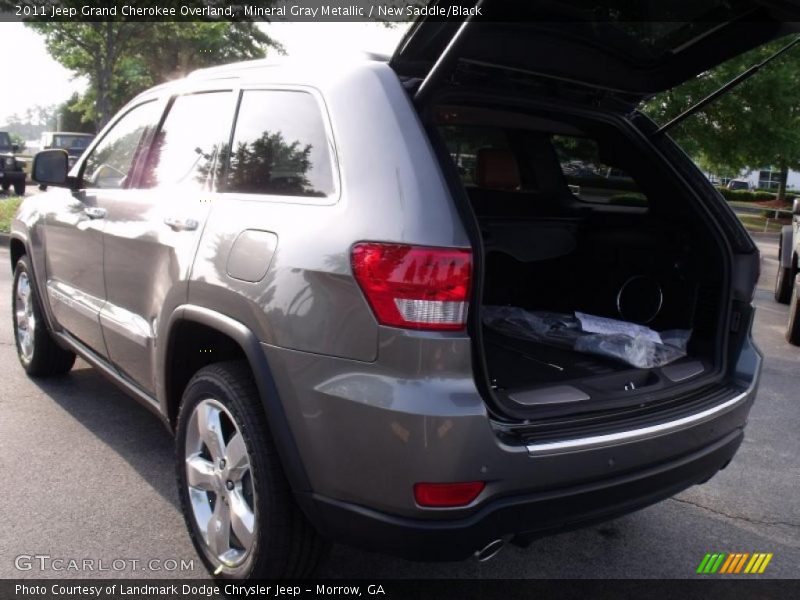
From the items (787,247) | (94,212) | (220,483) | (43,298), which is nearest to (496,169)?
(94,212)

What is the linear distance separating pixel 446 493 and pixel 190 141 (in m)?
1.91

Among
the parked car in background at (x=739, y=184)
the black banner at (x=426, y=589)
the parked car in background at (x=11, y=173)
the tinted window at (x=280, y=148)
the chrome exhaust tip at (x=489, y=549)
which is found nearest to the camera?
the chrome exhaust tip at (x=489, y=549)

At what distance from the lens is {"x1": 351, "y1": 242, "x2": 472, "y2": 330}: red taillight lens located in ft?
6.93

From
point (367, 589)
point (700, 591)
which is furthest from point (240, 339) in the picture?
point (700, 591)

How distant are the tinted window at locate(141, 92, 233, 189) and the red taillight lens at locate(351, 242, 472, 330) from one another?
3.64 ft

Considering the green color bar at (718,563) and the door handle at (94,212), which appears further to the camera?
the door handle at (94,212)

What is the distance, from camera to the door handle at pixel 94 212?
11.9ft

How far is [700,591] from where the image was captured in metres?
2.89

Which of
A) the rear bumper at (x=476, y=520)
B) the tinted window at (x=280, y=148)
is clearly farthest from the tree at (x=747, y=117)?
the rear bumper at (x=476, y=520)

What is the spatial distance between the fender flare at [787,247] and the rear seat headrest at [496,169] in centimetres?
638

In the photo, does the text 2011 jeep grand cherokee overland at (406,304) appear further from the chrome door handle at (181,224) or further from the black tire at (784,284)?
the black tire at (784,284)

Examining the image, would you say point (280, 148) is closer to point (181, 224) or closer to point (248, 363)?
point (181, 224)

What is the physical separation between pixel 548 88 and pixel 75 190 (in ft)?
8.51

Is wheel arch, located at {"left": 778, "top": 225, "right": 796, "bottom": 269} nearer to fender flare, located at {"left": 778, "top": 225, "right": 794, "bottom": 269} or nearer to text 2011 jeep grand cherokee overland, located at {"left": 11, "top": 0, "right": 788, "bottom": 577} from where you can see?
fender flare, located at {"left": 778, "top": 225, "right": 794, "bottom": 269}
